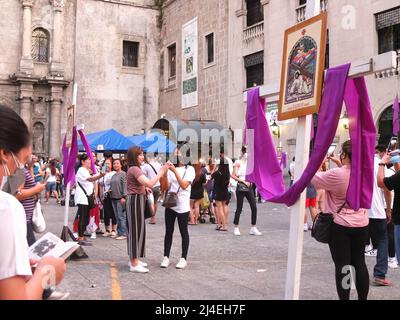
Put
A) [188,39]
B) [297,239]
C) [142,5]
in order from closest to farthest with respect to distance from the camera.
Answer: [297,239]
[188,39]
[142,5]

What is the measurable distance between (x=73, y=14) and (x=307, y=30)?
2983cm

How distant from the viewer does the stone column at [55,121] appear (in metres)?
30.5

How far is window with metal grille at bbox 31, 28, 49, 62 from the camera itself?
3039 cm

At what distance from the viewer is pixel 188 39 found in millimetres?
28297

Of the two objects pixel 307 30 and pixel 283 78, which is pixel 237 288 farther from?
pixel 307 30

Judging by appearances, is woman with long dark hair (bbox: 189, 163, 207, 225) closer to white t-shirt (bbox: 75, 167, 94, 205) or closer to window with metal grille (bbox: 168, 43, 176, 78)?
white t-shirt (bbox: 75, 167, 94, 205)

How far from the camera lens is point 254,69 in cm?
2322

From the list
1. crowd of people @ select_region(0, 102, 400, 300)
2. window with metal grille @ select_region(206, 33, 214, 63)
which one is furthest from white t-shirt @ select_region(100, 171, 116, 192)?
window with metal grille @ select_region(206, 33, 214, 63)

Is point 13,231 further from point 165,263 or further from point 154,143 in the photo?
point 154,143

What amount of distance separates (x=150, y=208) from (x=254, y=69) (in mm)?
16905

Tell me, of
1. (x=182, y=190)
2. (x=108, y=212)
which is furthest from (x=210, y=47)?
(x=182, y=190)

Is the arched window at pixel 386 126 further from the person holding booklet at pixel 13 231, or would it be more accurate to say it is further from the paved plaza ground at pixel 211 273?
the person holding booklet at pixel 13 231

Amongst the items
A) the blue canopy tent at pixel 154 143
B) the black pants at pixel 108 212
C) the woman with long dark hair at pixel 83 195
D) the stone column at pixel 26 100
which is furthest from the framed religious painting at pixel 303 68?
the stone column at pixel 26 100
